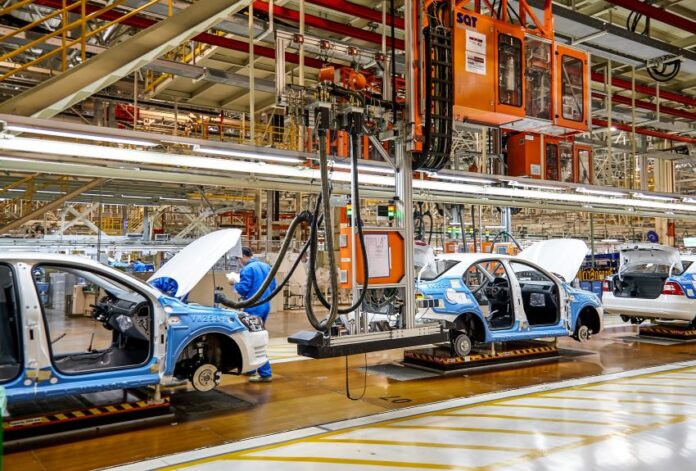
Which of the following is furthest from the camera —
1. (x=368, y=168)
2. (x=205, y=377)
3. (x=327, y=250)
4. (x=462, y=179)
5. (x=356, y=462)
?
(x=462, y=179)

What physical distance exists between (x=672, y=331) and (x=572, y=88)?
5.46 m

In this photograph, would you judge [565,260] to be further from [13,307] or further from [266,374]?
[13,307]

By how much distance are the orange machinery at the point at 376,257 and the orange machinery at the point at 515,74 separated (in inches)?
54.9

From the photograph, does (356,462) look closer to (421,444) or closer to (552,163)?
(421,444)

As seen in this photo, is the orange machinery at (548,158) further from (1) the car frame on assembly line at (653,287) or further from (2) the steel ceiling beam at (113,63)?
(2) the steel ceiling beam at (113,63)

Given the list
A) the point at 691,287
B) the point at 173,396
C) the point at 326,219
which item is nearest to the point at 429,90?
the point at 326,219

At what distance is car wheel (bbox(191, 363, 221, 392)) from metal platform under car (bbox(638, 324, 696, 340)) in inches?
349

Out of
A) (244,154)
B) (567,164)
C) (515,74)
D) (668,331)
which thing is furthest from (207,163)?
(668,331)

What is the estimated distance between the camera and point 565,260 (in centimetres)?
984

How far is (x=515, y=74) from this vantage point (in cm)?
758

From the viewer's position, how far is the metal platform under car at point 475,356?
7.88 meters

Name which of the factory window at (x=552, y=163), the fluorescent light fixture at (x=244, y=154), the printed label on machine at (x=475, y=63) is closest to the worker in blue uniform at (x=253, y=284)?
the fluorescent light fixture at (x=244, y=154)

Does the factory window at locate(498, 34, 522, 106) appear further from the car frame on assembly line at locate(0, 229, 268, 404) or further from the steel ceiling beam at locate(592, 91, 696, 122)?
the steel ceiling beam at locate(592, 91, 696, 122)

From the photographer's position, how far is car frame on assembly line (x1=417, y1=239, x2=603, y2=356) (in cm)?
776
